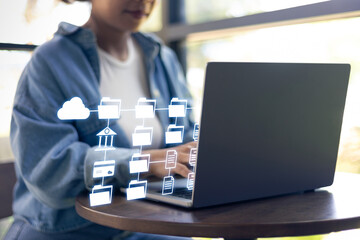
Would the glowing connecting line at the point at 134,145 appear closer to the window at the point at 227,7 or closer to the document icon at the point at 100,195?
the document icon at the point at 100,195

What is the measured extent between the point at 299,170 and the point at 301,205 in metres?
0.08

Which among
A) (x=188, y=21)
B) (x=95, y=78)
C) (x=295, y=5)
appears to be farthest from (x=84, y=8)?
(x=188, y=21)

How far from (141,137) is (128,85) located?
28 cm

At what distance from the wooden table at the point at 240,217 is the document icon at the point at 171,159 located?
83 mm

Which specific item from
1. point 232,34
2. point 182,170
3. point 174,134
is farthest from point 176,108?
point 232,34

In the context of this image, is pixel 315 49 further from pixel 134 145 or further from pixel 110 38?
pixel 134 145

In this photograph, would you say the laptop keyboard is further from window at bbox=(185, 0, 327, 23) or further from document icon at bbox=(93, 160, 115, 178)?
window at bbox=(185, 0, 327, 23)

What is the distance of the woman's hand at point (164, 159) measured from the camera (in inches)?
33.2

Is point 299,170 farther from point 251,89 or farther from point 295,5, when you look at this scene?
point 295,5

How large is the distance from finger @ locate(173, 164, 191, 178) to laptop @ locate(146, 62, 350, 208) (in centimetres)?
4

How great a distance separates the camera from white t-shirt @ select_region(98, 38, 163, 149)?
1.08 metres

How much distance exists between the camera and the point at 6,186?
1.20 meters

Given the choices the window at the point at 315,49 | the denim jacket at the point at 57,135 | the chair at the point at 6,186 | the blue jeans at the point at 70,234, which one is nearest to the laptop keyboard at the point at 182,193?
the denim jacket at the point at 57,135

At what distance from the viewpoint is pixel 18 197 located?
107cm
